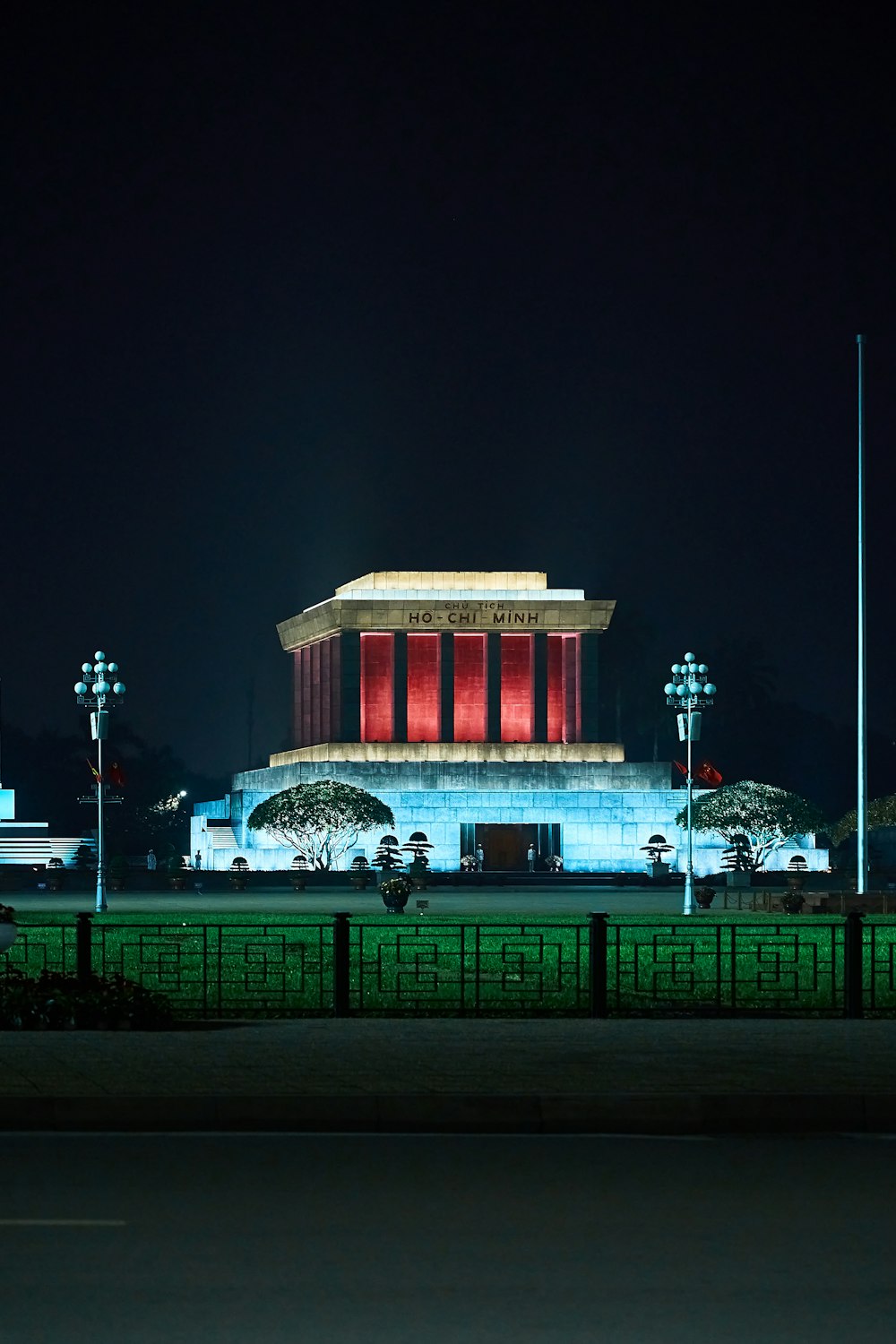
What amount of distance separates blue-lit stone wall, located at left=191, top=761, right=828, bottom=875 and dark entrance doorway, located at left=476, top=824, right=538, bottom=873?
1.86 meters

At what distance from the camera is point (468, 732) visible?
114 meters

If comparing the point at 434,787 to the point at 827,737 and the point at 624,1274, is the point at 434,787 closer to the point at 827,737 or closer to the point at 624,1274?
the point at 827,737

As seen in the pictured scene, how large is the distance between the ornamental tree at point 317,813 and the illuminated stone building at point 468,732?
927 centimetres

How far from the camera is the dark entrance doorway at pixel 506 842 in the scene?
338 ft

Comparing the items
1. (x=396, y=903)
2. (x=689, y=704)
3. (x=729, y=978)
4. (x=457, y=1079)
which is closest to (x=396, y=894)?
(x=396, y=903)

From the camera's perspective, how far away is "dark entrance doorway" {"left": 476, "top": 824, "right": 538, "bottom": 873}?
338 feet

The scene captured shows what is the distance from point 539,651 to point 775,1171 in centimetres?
9972

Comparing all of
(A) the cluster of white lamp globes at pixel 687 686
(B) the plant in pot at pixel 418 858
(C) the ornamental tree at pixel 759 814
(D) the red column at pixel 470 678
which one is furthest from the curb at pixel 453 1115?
(D) the red column at pixel 470 678

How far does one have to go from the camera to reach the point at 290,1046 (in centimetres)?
1641

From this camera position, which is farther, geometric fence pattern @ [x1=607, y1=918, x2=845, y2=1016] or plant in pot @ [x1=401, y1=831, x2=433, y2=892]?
plant in pot @ [x1=401, y1=831, x2=433, y2=892]

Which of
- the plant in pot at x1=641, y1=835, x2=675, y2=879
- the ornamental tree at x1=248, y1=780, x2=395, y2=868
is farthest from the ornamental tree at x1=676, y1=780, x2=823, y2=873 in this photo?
the ornamental tree at x1=248, y1=780, x2=395, y2=868

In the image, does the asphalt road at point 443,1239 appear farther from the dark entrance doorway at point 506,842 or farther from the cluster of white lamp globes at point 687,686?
the dark entrance doorway at point 506,842

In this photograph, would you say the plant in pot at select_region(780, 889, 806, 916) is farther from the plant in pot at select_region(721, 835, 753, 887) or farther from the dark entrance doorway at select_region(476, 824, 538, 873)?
the dark entrance doorway at select_region(476, 824, 538, 873)

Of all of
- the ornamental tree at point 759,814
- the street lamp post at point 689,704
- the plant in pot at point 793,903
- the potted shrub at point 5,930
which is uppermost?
the street lamp post at point 689,704
